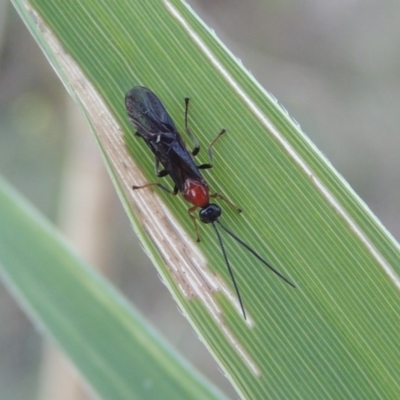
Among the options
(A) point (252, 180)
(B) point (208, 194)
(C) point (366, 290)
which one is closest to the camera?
(C) point (366, 290)

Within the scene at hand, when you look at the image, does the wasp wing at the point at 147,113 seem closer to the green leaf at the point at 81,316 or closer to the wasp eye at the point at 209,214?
the wasp eye at the point at 209,214

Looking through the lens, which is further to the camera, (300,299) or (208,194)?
(208,194)

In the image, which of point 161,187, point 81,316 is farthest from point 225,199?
point 81,316

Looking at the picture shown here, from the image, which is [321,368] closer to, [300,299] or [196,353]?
[300,299]

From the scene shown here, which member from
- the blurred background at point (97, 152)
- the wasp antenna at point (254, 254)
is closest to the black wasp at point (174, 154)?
the wasp antenna at point (254, 254)

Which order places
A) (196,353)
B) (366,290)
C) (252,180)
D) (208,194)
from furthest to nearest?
(196,353) → (208,194) → (252,180) → (366,290)

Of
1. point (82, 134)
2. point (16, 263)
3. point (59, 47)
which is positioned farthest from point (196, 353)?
point (59, 47)

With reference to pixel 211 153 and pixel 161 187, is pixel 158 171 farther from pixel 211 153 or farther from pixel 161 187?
pixel 211 153

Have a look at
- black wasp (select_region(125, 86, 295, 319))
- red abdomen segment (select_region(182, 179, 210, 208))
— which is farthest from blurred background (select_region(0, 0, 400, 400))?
red abdomen segment (select_region(182, 179, 210, 208))
